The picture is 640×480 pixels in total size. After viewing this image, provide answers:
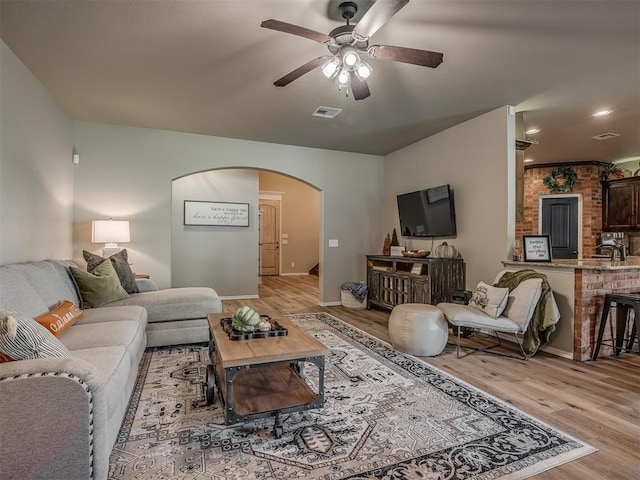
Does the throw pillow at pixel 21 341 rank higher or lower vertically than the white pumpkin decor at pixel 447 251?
lower

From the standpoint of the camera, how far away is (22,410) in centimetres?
130

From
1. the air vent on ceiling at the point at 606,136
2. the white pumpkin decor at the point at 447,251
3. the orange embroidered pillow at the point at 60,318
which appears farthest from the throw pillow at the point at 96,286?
the air vent on ceiling at the point at 606,136

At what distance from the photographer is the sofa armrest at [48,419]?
129 cm

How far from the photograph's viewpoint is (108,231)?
4199 mm

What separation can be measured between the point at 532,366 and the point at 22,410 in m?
3.53

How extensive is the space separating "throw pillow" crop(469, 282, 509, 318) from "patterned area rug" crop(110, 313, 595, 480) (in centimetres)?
94

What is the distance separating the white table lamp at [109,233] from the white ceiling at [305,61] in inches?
52.5

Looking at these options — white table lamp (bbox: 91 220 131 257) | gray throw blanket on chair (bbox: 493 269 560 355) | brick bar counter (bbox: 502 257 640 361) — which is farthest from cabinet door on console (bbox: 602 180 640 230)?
white table lamp (bbox: 91 220 131 257)

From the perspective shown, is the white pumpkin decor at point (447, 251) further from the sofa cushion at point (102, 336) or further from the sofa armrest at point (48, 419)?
the sofa armrest at point (48, 419)

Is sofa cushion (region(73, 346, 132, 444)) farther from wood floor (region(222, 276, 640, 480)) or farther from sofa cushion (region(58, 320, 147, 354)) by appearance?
wood floor (region(222, 276, 640, 480))

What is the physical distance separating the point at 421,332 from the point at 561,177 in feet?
18.8

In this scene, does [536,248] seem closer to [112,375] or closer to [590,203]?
[112,375]

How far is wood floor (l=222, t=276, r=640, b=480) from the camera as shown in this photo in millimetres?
1761

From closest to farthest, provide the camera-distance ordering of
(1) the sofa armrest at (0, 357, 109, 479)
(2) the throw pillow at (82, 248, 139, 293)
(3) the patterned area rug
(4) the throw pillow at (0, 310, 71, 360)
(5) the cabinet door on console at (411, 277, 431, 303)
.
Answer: (1) the sofa armrest at (0, 357, 109, 479), (4) the throw pillow at (0, 310, 71, 360), (3) the patterned area rug, (2) the throw pillow at (82, 248, 139, 293), (5) the cabinet door on console at (411, 277, 431, 303)
